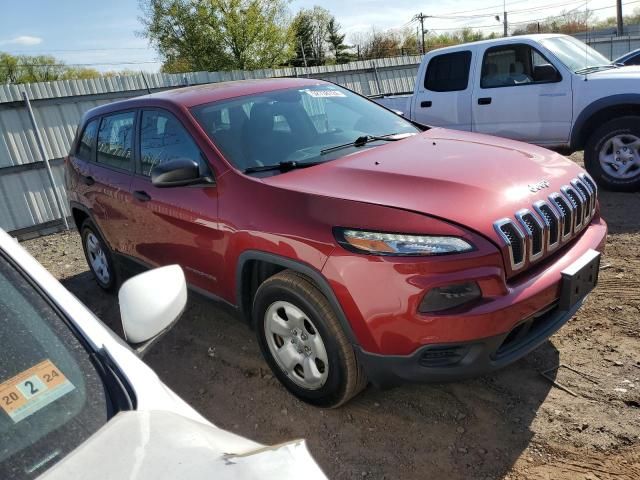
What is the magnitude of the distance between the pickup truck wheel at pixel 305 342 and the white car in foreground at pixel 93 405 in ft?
3.40

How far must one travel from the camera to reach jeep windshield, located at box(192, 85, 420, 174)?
3141 mm

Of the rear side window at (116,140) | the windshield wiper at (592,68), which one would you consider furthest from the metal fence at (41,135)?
the windshield wiper at (592,68)

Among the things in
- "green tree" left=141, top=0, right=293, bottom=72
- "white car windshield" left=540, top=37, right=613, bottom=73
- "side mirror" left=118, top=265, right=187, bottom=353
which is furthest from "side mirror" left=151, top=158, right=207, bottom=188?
"green tree" left=141, top=0, right=293, bottom=72

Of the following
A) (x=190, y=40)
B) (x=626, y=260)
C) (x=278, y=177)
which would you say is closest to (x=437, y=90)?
(x=626, y=260)

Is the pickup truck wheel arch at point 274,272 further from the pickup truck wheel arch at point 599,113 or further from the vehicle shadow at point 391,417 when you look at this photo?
the pickup truck wheel arch at point 599,113

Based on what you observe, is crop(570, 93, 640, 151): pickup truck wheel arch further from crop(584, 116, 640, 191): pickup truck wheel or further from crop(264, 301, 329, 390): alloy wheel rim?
crop(264, 301, 329, 390): alloy wheel rim

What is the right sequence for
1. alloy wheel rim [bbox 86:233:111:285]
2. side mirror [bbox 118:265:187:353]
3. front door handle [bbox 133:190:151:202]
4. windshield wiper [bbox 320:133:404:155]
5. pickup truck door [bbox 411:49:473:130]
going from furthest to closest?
pickup truck door [bbox 411:49:473:130]
alloy wheel rim [bbox 86:233:111:285]
front door handle [bbox 133:190:151:202]
windshield wiper [bbox 320:133:404:155]
side mirror [bbox 118:265:187:353]

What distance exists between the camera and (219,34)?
1312 inches

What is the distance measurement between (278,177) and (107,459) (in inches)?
77.9

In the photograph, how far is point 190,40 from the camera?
3347 centimetres

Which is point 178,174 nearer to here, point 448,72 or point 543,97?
point 543,97

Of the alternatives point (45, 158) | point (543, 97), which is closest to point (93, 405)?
point (543, 97)

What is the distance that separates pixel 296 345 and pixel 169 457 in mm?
1713

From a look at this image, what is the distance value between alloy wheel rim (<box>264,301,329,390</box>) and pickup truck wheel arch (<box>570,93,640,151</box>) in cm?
499
